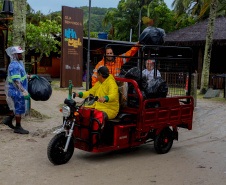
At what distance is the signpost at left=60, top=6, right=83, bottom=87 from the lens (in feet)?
58.4

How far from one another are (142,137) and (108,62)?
6.00 feet

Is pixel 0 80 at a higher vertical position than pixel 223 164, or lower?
higher

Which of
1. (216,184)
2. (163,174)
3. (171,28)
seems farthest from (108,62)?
(171,28)

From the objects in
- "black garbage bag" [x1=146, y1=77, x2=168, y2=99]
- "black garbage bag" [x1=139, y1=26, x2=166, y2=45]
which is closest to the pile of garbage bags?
"black garbage bag" [x1=146, y1=77, x2=168, y2=99]

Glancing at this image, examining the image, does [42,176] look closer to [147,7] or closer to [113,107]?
[113,107]

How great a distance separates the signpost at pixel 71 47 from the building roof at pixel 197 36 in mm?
7609

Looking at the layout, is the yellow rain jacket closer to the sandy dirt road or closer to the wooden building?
the sandy dirt road

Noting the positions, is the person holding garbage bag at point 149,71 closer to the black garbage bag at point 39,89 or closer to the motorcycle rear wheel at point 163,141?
the motorcycle rear wheel at point 163,141

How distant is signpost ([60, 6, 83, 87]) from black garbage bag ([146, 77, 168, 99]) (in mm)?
12421

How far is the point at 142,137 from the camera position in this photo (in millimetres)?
5746

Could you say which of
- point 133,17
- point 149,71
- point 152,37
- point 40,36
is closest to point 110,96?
point 149,71

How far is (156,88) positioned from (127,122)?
2.80 feet

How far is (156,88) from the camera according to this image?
232 inches

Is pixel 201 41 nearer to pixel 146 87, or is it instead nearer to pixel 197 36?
pixel 197 36
